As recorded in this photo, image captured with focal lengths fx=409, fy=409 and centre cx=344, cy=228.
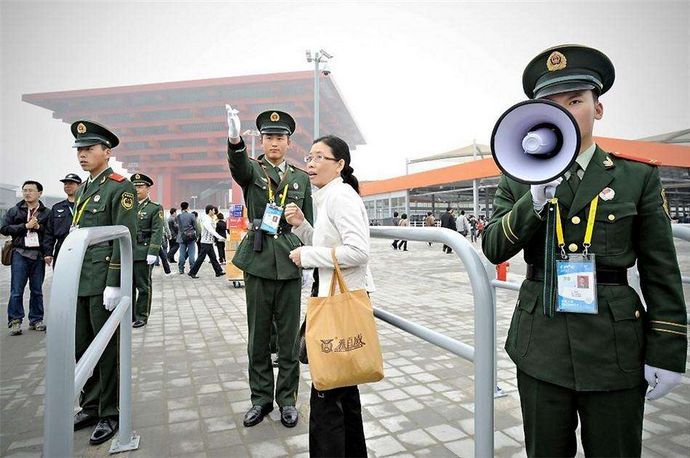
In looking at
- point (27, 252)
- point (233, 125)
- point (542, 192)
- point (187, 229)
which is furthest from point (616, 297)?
point (187, 229)

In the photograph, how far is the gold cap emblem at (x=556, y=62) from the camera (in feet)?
4.48

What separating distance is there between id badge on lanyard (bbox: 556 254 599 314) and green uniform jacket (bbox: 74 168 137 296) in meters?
2.54

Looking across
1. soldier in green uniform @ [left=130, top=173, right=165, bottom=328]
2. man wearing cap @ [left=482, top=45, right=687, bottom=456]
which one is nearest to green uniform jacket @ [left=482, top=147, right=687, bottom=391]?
man wearing cap @ [left=482, top=45, right=687, bottom=456]

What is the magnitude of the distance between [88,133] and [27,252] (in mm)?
3328

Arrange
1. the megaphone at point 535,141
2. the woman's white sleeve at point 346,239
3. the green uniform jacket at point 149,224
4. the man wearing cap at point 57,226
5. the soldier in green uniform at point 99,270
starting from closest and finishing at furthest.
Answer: the megaphone at point 535,141
the woman's white sleeve at point 346,239
the soldier in green uniform at point 99,270
the man wearing cap at point 57,226
the green uniform jacket at point 149,224

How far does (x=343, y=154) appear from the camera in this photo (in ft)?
7.07

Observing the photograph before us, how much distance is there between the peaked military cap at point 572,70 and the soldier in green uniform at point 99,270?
259 cm

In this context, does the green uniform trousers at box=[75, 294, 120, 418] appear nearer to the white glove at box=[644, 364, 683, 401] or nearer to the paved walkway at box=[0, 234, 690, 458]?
the paved walkway at box=[0, 234, 690, 458]

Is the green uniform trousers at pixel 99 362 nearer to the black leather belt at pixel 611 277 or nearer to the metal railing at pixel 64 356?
the metal railing at pixel 64 356

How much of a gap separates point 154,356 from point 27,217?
281cm

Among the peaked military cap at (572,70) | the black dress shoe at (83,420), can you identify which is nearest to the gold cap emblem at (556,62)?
the peaked military cap at (572,70)

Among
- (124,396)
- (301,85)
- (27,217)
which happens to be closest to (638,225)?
(124,396)

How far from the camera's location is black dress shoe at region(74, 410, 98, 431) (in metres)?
2.70

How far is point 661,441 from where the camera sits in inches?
96.3
